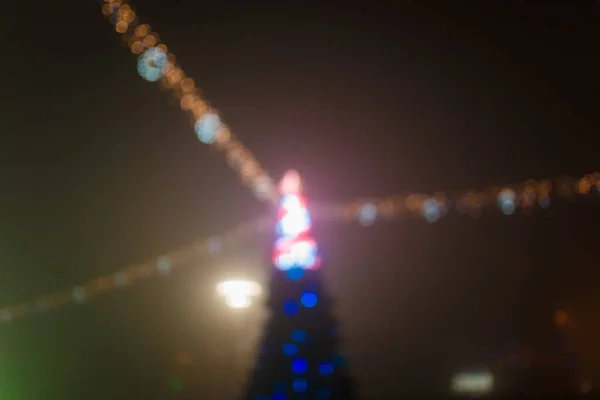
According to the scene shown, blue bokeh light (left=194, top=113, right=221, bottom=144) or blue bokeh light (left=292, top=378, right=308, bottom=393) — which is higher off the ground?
blue bokeh light (left=194, top=113, right=221, bottom=144)

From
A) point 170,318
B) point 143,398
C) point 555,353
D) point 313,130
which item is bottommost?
point 555,353

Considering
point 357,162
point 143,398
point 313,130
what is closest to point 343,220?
point 357,162

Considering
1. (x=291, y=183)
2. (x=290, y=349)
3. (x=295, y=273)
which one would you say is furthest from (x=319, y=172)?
(x=290, y=349)

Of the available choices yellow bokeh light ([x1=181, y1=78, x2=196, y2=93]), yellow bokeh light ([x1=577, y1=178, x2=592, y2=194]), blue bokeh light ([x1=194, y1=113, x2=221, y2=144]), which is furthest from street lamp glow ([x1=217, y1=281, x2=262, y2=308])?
yellow bokeh light ([x1=577, y1=178, x2=592, y2=194])

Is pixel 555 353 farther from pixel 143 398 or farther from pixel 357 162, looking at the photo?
pixel 143 398

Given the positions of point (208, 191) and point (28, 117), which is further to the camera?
point (208, 191)

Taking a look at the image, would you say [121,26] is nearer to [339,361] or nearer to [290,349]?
[290,349]

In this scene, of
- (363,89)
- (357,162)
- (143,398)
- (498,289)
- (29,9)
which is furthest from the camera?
(143,398)

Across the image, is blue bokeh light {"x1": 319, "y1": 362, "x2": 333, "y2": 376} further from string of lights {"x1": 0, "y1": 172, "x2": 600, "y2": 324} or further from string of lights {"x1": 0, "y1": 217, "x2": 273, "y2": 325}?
string of lights {"x1": 0, "y1": 217, "x2": 273, "y2": 325}

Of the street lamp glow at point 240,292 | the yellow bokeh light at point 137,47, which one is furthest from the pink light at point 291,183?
the yellow bokeh light at point 137,47
